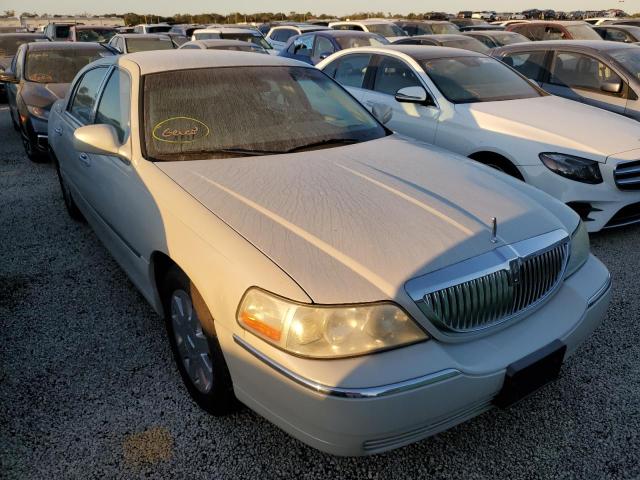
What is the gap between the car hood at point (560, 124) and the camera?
411 centimetres

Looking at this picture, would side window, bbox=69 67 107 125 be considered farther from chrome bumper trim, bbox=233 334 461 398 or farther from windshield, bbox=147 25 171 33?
windshield, bbox=147 25 171 33

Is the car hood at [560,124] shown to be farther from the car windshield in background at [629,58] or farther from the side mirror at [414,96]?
the car windshield in background at [629,58]

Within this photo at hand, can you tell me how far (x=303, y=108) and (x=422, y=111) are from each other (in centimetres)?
213

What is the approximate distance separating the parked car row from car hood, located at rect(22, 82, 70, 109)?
2.89 metres

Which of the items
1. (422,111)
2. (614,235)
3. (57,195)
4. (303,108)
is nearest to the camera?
(303,108)

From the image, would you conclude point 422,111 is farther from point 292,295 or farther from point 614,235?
point 292,295

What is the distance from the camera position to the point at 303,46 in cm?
1124

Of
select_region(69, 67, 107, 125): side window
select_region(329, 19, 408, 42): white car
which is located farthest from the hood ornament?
select_region(329, 19, 408, 42): white car

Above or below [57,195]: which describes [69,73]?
above

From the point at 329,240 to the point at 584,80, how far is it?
5.52 metres

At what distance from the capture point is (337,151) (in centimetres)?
293

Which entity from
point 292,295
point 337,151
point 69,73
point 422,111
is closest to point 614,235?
point 422,111

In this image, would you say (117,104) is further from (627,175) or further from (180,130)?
(627,175)

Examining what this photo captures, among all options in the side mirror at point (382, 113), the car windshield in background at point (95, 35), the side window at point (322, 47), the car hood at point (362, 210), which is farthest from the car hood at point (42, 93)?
the car windshield in background at point (95, 35)
